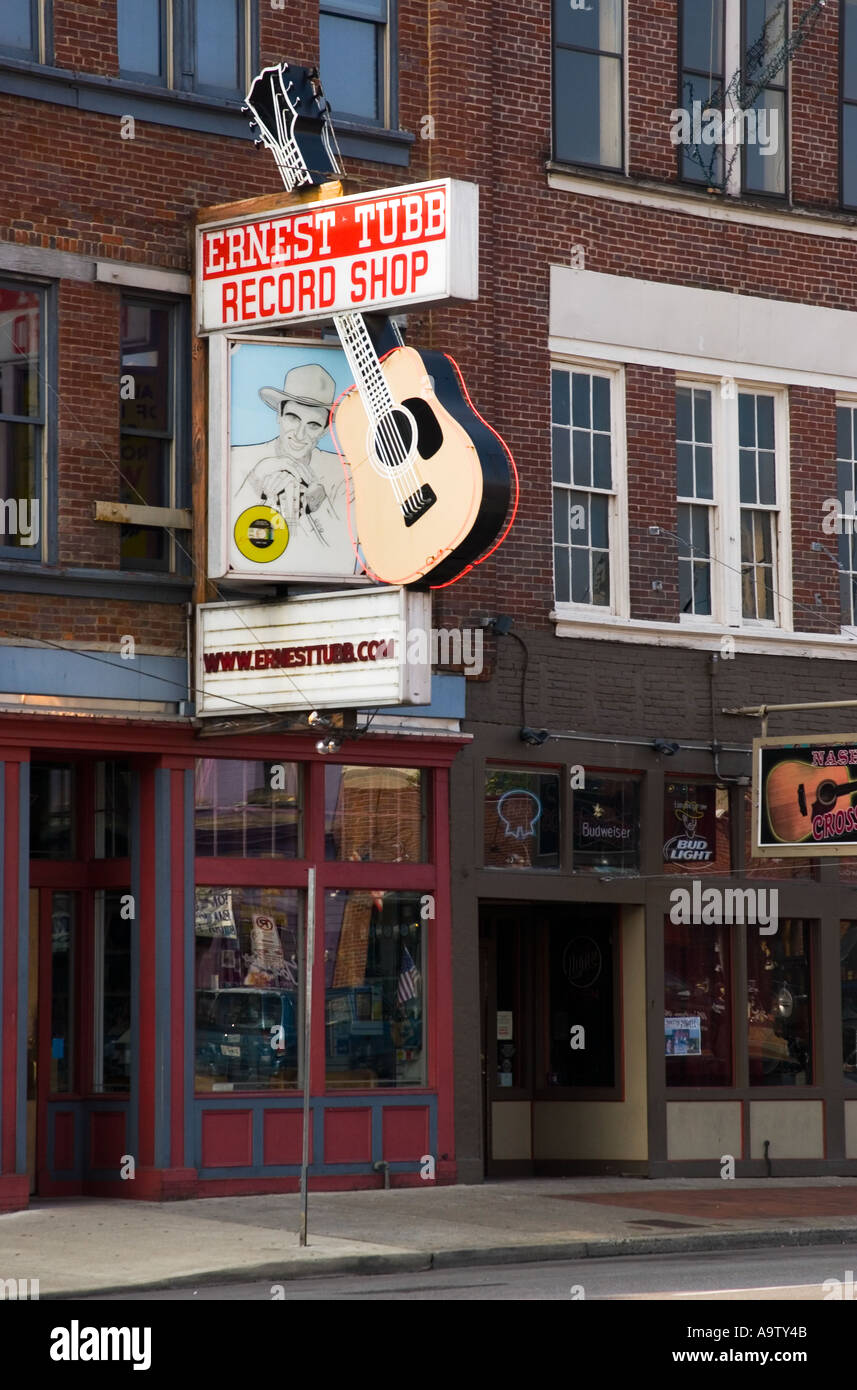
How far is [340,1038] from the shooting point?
19297 millimetres

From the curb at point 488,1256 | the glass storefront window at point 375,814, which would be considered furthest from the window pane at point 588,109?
the curb at point 488,1256

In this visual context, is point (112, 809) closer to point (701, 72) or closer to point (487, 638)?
point (487, 638)

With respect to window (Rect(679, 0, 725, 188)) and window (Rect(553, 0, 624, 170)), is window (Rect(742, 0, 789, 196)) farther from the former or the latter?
window (Rect(553, 0, 624, 170))

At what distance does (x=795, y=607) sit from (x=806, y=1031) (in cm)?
412

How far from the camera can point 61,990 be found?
1881 centimetres

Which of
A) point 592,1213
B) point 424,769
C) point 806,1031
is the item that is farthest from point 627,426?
point 592,1213

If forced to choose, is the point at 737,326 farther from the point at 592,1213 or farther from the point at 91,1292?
the point at 91,1292

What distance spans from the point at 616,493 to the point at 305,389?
4.31 metres

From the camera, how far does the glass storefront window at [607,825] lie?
21250mm

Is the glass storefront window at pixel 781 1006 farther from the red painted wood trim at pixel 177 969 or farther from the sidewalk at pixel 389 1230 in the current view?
the red painted wood trim at pixel 177 969

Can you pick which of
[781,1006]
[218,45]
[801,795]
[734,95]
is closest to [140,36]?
[218,45]

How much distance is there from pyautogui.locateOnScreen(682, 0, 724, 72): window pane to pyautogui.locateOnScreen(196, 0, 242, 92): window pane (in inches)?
200

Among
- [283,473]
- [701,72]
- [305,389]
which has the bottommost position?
[283,473]

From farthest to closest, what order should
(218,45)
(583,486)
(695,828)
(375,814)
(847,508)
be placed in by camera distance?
1. (847,508)
2. (695,828)
3. (583,486)
4. (375,814)
5. (218,45)
